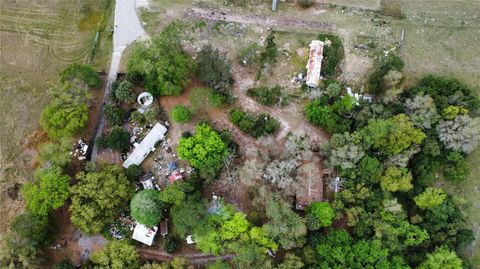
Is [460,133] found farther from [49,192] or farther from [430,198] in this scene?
[49,192]

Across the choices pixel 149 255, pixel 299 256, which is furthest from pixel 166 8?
pixel 299 256

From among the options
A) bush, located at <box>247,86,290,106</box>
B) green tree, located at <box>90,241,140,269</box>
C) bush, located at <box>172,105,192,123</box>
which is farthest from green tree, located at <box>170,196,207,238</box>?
bush, located at <box>247,86,290,106</box>

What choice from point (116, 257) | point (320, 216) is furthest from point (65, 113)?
point (320, 216)

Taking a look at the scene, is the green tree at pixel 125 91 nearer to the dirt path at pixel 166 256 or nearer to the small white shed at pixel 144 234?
the small white shed at pixel 144 234

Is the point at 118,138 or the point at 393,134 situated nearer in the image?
the point at 393,134

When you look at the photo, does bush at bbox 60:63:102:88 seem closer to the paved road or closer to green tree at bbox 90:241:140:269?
the paved road
